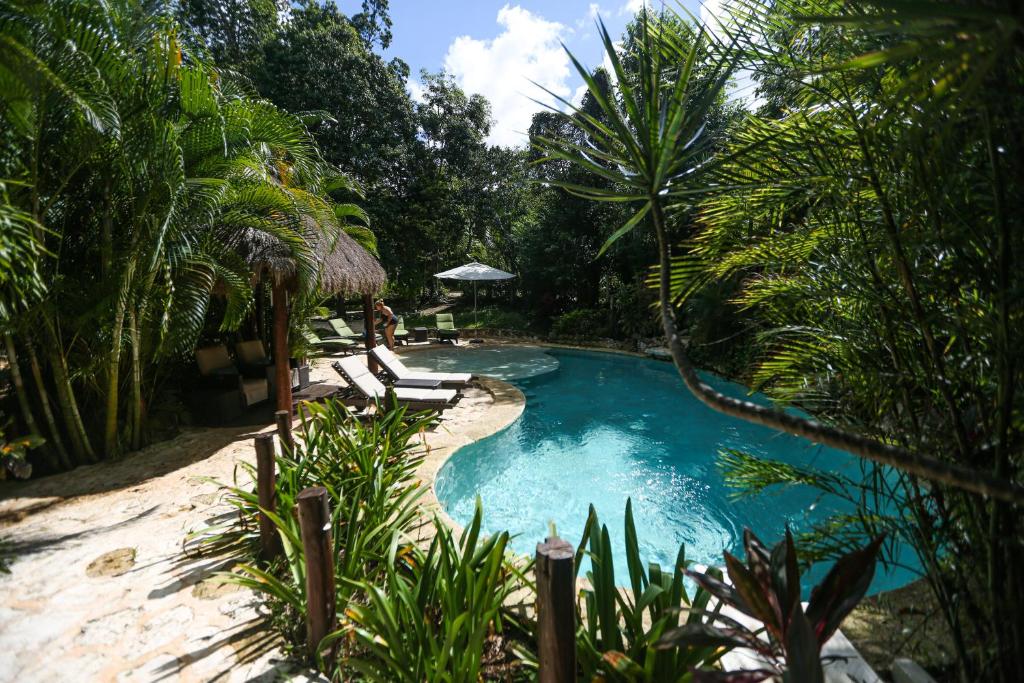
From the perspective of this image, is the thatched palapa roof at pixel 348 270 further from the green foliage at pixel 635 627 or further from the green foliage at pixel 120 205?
the green foliage at pixel 635 627

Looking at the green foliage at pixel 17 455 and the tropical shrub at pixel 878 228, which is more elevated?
the tropical shrub at pixel 878 228

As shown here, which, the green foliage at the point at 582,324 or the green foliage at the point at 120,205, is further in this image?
the green foliage at the point at 582,324

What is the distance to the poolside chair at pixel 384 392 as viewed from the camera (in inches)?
279

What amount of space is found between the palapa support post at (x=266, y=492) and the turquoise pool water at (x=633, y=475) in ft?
6.16

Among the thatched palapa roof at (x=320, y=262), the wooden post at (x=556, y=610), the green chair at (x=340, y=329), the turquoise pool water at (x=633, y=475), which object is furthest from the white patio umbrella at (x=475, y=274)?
the wooden post at (x=556, y=610)

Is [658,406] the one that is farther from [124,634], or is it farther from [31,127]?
[31,127]

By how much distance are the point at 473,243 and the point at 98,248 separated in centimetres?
2368

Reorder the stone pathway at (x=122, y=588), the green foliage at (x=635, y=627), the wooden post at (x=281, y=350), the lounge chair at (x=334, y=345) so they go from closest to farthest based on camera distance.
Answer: the green foliage at (x=635, y=627)
the stone pathway at (x=122, y=588)
the wooden post at (x=281, y=350)
the lounge chair at (x=334, y=345)

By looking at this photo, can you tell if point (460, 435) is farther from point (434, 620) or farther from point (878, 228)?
point (878, 228)

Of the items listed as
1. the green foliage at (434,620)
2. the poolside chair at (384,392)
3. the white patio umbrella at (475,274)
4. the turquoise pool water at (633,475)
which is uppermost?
the white patio umbrella at (475,274)

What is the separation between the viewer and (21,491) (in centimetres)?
466

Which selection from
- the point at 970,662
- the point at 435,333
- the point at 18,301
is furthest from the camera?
the point at 435,333

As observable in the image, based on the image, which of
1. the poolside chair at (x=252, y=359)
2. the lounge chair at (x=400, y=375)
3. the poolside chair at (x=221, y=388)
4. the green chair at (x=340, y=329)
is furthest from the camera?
the green chair at (x=340, y=329)

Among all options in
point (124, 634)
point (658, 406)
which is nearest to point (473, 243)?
point (658, 406)
